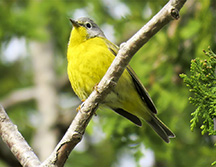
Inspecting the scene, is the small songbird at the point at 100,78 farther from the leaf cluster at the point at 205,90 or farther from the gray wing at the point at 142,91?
the leaf cluster at the point at 205,90

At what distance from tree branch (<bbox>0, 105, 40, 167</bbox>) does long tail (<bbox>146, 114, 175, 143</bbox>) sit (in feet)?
5.43

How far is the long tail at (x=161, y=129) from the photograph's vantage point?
4.21m

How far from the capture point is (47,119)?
6887 millimetres

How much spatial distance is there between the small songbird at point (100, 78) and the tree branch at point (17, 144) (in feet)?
3.36

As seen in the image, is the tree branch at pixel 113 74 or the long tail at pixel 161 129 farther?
the long tail at pixel 161 129

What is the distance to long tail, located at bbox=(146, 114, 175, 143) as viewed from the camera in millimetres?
4207

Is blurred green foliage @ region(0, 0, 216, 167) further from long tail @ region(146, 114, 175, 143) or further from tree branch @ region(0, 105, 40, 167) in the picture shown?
tree branch @ region(0, 105, 40, 167)

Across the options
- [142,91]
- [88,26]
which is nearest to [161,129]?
[142,91]

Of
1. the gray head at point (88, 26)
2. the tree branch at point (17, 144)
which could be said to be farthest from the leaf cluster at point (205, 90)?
the gray head at point (88, 26)

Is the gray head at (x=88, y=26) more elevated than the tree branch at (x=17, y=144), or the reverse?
the gray head at (x=88, y=26)

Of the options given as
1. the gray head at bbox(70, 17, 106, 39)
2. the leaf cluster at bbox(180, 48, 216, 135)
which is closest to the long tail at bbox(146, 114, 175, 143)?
the gray head at bbox(70, 17, 106, 39)

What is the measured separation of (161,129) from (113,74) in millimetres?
1681

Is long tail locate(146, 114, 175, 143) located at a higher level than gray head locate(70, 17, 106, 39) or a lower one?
lower

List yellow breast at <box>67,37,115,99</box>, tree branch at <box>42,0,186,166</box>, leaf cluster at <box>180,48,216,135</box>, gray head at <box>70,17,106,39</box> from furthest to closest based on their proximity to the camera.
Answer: gray head at <box>70,17,106,39</box> → yellow breast at <box>67,37,115,99</box> → leaf cluster at <box>180,48,216,135</box> → tree branch at <box>42,0,186,166</box>
